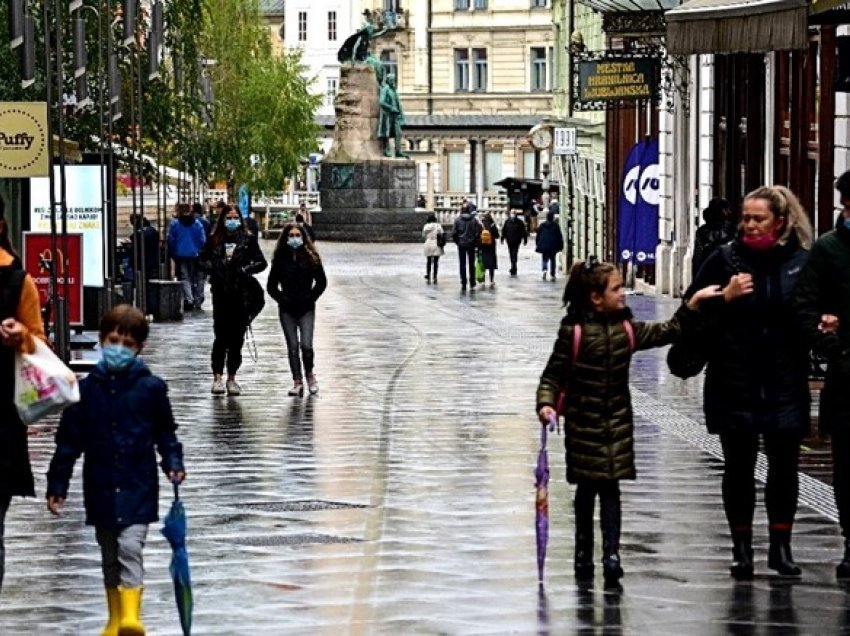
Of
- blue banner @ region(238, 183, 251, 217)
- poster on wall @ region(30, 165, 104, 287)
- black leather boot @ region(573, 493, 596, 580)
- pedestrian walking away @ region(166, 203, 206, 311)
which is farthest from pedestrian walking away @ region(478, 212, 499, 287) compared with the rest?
black leather boot @ region(573, 493, 596, 580)

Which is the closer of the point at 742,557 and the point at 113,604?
the point at 113,604

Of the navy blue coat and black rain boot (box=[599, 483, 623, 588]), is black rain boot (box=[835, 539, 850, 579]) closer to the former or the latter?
black rain boot (box=[599, 483, 623, 588])

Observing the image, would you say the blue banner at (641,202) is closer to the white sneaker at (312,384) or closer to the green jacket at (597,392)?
the white sneaker at (312,384)

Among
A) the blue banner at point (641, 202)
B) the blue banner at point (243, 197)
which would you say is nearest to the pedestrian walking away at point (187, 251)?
the blue banner at point (641, 202)

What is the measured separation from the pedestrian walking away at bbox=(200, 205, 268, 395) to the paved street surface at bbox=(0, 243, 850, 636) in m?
0.39

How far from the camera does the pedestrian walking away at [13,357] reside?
10.6m

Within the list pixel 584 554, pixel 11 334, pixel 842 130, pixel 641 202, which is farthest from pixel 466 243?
pixel 11 334

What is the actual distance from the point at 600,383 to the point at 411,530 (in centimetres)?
257

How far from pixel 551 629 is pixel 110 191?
79.0 ft

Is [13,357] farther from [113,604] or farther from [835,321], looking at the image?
[835,321]

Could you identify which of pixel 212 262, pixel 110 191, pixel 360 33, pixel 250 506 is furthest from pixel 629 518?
pixel 360 33

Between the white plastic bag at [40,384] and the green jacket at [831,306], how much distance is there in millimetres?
3437

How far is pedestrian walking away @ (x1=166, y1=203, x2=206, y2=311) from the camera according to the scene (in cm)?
4222

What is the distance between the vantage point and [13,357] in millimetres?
10711
